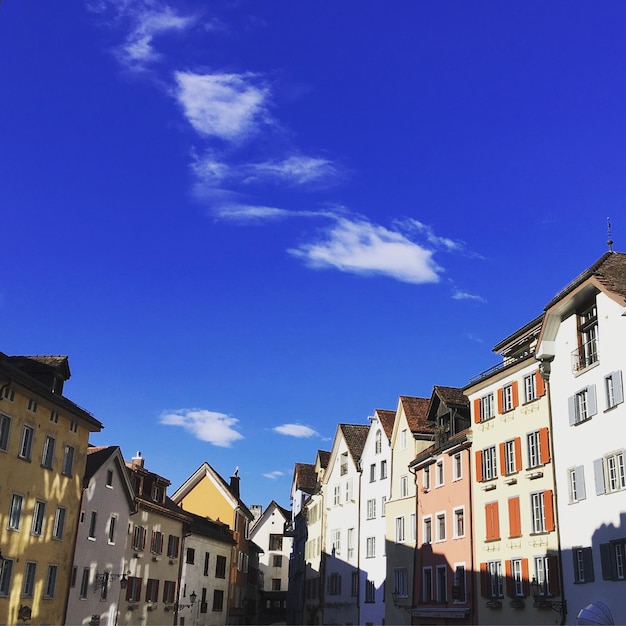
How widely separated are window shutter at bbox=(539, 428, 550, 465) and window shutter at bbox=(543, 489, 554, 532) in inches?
Answer: 61.1

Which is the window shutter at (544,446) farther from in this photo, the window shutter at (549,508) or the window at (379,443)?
the window at (379,443)

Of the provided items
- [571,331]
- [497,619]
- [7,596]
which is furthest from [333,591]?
[571,331]

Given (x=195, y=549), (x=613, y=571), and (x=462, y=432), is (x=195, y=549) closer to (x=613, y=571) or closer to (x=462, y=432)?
→ (x=462, y=432)

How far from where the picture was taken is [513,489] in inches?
1650

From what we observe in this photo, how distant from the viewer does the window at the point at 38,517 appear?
43.1 metres

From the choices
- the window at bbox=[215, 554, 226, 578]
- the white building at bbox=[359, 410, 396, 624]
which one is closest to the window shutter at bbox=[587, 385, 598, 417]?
the white building at bbox=[359, 410, 396, 624]

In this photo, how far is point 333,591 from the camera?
66.7m

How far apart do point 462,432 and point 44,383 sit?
2455 centimetres

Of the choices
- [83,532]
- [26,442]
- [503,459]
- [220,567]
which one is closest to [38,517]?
[26,442]

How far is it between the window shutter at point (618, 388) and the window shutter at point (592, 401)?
1766mm

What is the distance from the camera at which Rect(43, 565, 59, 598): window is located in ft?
146

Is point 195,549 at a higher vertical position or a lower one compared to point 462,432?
lower

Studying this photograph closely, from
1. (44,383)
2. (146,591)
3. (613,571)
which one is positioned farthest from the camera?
(146,591)

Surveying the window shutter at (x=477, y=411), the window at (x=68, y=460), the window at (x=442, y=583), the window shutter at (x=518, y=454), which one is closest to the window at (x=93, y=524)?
the window at (x=68, y=460)
